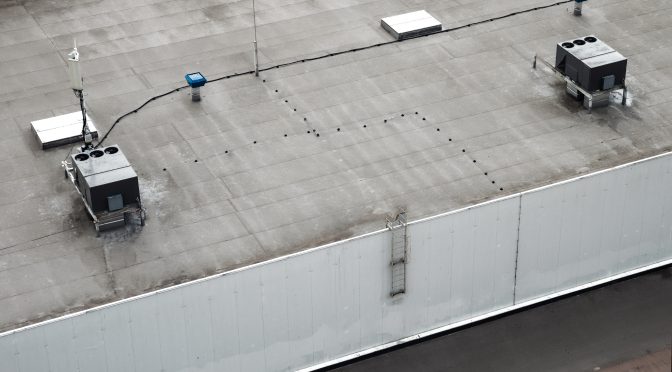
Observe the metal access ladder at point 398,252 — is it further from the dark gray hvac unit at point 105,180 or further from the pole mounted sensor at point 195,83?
the pole mounted sensor at point 195,83

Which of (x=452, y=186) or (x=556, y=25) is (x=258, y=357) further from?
(x=556, y=25)

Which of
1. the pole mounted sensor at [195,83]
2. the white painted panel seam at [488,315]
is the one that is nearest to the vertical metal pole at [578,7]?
the white painted panel seam at [488,315]

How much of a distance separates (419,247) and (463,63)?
30.9 feet

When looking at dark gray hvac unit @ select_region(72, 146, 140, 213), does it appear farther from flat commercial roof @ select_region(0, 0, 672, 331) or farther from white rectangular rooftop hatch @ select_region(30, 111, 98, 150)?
white rectangular rooftop hatch @ select_region(30, 111, 98, 150)

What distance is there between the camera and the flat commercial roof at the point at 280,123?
3331cm

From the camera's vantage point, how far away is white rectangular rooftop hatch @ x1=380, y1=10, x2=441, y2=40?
42.6m

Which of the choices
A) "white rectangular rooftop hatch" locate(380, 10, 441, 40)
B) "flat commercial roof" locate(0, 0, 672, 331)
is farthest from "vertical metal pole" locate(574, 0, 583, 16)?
"white rectangular rooftop hatch" locate(380, 10, 441, 40)

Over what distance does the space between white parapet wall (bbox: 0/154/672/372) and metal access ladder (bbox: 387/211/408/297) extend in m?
0.19

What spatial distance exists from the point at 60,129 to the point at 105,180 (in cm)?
513

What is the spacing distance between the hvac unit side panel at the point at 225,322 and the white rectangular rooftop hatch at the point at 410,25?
45.2 feet

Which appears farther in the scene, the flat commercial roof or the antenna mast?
the antenna mast

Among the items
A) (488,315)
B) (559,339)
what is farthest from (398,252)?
(559,339)

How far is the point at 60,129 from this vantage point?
37.4 m

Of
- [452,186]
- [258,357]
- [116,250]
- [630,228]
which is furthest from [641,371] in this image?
[116,250]
